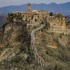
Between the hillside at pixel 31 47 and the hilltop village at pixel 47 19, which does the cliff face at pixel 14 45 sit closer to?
the hillside at pixel 31 47

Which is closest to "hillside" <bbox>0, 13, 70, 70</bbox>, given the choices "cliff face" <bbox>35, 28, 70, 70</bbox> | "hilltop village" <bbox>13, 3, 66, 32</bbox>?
"cliff face" <bbox>35, 28, 70, 70</bbox>

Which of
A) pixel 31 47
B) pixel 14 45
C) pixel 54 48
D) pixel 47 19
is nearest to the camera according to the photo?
pixel 31 47

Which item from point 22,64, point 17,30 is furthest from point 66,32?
point 22,64

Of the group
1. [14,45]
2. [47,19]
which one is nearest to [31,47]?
[14,45]

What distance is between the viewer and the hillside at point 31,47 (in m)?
86.1

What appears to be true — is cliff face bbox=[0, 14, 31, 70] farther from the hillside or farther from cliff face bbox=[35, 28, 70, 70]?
cliff face bbox=[35, 28, 70, 70]

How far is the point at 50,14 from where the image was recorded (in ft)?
329

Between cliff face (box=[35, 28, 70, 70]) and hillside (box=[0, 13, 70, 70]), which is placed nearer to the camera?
hillside (box=[0, 13, 70, 70])

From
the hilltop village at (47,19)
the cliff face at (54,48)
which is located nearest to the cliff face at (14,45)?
the hilltop village at (47,19)

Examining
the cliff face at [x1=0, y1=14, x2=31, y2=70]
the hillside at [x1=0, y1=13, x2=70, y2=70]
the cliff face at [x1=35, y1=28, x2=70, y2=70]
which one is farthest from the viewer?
the cliff face at [x1=0, y1=14, x2=31, y2=70]

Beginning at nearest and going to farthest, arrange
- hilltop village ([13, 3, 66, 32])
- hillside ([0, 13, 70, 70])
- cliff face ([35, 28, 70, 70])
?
hillside ([0, 13, 70, 70])
cliff face ([35, 28, 70, 70])
hilltop village ([13, 3, 66, 32])

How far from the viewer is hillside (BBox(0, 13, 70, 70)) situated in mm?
86062

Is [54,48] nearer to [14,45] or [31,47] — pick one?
[31,47]

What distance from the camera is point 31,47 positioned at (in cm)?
8862
